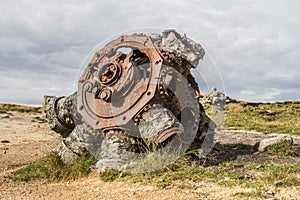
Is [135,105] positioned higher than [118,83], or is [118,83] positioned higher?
[118,83]

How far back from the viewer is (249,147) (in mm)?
8859

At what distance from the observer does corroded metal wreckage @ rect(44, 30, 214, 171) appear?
6.36 meters

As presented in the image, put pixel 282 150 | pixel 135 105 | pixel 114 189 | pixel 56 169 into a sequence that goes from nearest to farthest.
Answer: pixel 114 189
pixel 135 105
pixel 56 169
pixel 282 150

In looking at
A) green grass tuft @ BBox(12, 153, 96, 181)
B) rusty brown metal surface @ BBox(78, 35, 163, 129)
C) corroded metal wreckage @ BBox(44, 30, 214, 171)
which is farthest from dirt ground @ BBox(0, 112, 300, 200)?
rusty brown metal surface @ BBox(78, 35, 163, 129)

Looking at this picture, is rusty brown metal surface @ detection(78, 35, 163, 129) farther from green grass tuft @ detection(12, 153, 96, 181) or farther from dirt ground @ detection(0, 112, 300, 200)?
dirt ground @ detection(0, 112, 300, 200)

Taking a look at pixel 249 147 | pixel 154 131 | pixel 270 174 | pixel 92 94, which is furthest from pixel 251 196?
pixel 249 147

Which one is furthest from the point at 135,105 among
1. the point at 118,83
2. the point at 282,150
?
the point at 282,150

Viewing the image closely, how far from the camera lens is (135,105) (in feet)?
21.3

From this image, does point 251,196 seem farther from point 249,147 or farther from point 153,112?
point 249,147

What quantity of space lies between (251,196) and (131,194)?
149 centimetres

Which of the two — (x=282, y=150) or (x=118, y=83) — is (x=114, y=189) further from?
(x=282, y=150)

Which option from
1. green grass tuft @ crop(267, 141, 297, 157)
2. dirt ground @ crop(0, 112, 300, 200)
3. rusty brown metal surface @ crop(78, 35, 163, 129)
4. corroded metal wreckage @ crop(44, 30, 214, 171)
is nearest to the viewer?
dirt ground @ crop(0, 112, 300, 200)

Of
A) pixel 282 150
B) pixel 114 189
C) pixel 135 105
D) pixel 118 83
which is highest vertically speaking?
pixel 118 83

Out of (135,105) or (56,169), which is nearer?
(135,105)
